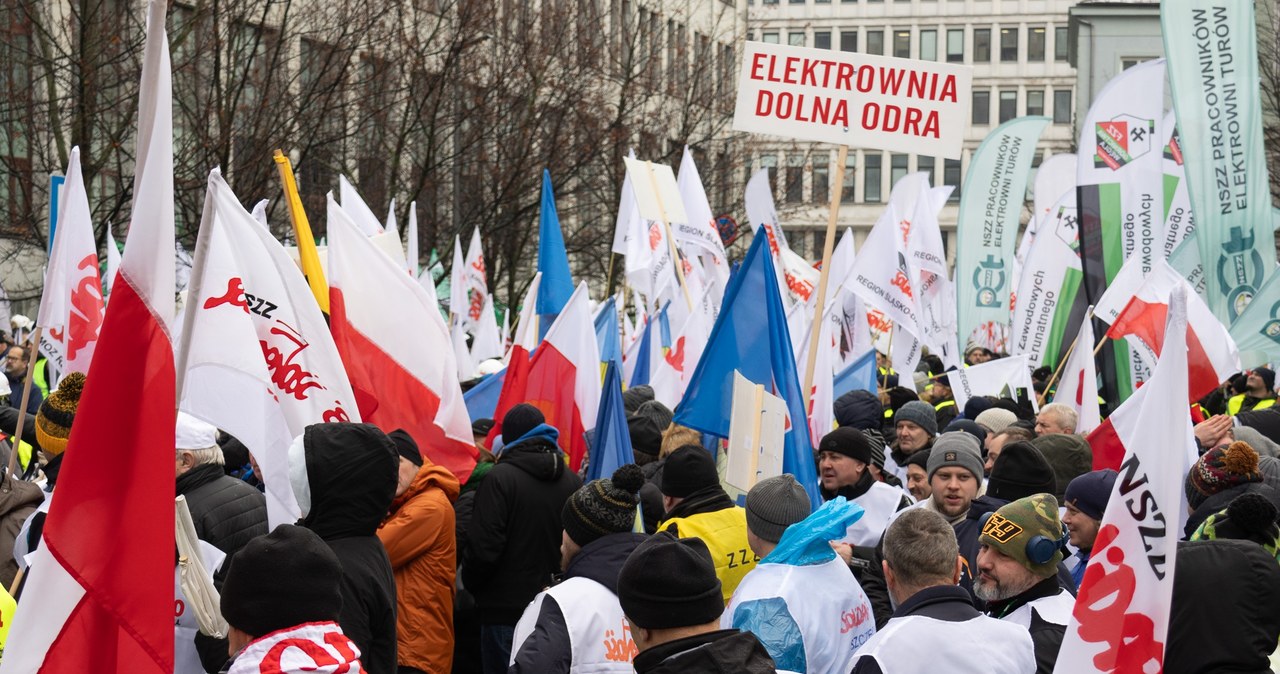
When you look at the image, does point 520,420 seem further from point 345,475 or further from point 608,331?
point 608,331

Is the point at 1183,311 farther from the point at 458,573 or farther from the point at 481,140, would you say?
the point at 481,140

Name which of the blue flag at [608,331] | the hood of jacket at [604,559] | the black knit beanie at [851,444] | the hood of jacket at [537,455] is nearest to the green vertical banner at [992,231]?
the blue flag at [608,331]

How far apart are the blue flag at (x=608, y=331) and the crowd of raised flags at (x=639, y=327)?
0.08ft

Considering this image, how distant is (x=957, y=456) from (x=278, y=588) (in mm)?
3699

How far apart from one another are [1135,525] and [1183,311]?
523 mm

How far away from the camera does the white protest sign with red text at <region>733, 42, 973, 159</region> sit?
8266 mm

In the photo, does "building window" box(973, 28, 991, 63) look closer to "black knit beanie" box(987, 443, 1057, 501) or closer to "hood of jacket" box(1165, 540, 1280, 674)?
"black knit beanie" box(987, 443, 1057, 501)

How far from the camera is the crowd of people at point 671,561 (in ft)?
12.8

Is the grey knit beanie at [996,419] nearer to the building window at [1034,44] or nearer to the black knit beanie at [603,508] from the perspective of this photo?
the black knit beanie at [603,508]

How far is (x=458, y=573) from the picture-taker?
284 inches

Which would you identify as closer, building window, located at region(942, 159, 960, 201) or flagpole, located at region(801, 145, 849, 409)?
flagpole, located at region(801, 145, 849, 409)

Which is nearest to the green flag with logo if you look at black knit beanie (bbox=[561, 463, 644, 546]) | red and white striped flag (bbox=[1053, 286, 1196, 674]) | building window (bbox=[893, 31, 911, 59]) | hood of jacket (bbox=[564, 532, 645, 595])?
black knit beanie (bbox=[561, 463, 644, 546])

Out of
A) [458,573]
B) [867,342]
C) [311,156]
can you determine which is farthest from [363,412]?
[311,156]

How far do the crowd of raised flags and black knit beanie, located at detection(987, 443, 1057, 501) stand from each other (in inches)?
14.5
